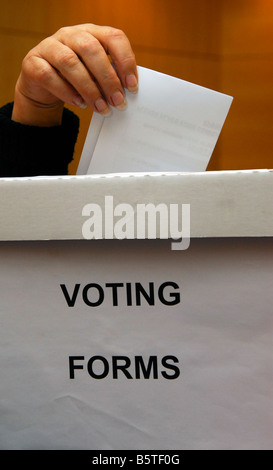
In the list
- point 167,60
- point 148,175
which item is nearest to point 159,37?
point 167,60

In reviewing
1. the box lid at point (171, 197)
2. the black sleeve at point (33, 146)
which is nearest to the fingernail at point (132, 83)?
the box lid at point (171, 197)

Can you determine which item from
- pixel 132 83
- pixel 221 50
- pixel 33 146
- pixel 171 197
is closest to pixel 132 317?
pixel 171 197

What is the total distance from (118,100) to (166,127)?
0.05 m

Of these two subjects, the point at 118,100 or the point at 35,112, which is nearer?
the point at 118,100

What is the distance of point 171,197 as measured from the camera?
1.15ft

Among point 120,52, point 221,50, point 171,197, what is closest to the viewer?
point 171,197

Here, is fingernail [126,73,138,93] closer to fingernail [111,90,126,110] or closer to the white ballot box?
fingernail [111,90,126,110]

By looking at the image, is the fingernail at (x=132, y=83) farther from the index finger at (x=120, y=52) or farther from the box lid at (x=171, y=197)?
the box lid at (x=171, y=197)

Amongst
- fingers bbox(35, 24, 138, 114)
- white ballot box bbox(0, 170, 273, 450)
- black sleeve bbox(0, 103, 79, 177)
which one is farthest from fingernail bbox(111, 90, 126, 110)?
black sleeve bbox(0, 103, 79, 177)

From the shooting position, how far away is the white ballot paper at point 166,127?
42cm

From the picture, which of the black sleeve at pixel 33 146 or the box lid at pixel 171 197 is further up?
the black sleeve at pixel 33 146

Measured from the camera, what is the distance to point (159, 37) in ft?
7.63

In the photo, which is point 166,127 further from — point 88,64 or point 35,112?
point 35,112
